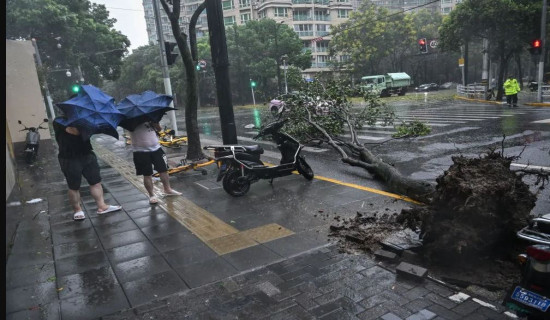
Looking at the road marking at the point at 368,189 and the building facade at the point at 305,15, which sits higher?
the building facade at the point at 305,15

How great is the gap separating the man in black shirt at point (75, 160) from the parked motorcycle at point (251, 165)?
1.95 meters

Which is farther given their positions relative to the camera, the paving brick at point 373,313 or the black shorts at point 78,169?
the black shorts at point 78,169

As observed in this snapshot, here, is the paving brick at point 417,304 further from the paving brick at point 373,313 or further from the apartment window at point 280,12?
the apartment window at point 280,12

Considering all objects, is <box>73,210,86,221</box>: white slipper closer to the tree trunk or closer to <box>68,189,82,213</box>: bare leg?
<box>68,189,82,213</box>: bare leg

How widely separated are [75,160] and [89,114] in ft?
2.63

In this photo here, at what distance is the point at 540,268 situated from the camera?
97.3 inches

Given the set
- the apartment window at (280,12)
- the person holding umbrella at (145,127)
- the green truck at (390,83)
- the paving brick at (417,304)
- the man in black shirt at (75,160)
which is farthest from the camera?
the apartment window at (280,12)

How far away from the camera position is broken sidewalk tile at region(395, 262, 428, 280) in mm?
3561

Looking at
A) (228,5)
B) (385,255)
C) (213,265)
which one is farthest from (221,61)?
(228,5)

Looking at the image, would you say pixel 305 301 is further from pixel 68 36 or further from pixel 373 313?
pixel 68 36

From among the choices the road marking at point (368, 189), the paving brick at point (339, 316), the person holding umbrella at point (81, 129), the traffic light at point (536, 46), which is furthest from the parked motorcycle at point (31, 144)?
the traffic light at point (536, 46)

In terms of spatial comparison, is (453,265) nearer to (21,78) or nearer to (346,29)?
(21,78)

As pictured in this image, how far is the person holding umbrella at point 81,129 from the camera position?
18.4 ft

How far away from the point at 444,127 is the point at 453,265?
443 inches
